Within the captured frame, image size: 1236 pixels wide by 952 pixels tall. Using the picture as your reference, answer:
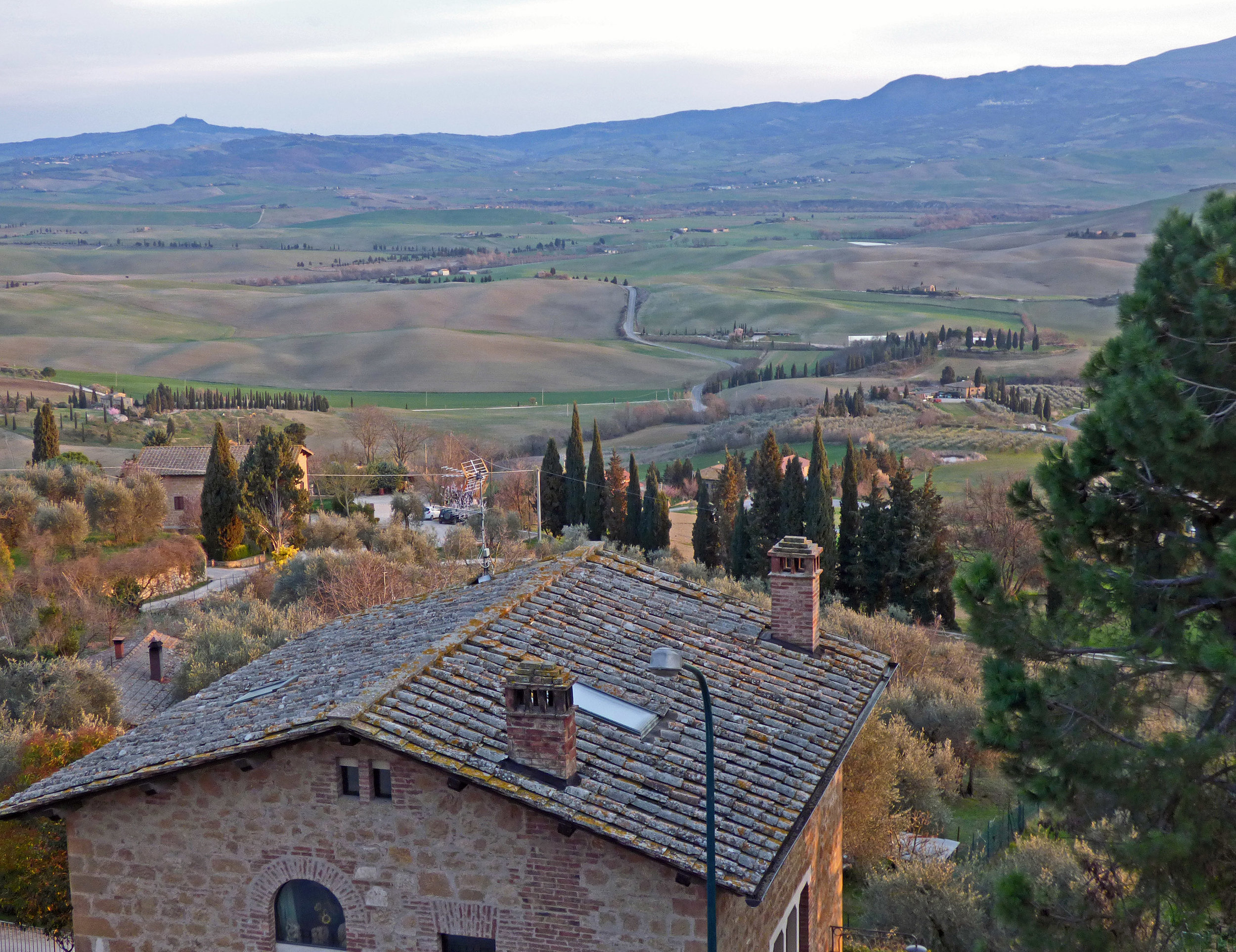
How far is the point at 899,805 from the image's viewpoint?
24031mm

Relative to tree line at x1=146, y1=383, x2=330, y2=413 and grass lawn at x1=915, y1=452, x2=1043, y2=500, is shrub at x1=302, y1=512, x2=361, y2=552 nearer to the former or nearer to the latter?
grass lawn at x1=915, y1=452, x2=1043, y2=500

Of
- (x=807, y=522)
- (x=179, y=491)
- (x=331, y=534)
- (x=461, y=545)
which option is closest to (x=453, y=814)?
(x=461, y=545)

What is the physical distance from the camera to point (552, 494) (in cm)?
5850

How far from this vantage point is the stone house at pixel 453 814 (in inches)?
448

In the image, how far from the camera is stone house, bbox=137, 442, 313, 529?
2211 inches

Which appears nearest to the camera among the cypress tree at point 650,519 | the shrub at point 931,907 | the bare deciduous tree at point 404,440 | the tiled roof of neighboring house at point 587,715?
the tiled roof of neighboring house at point 587,715

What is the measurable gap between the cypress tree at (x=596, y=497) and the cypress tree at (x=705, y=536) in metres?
5.14

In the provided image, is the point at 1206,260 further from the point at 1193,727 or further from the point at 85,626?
the point at 85,626

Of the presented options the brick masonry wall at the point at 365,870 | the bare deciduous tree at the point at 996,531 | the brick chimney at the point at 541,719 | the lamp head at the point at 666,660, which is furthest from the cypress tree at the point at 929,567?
the lamp head at the point at 666,660

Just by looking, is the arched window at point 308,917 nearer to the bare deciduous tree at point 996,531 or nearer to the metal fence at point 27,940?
the metal fence at point 27,940

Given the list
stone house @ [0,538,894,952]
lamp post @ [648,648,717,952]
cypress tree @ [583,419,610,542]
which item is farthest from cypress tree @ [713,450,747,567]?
lamp post @ [648,648,717,952]

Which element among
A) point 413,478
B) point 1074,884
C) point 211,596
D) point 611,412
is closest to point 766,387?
point 611,412

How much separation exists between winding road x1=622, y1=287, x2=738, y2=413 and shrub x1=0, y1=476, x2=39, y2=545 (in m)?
66.7

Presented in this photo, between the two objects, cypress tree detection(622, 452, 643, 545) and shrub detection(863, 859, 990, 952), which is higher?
shrub detection(863, 859, 990, 952)
